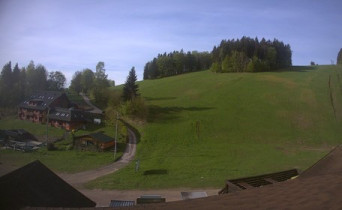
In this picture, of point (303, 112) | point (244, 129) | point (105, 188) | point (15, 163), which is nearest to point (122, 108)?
point (105, 188)

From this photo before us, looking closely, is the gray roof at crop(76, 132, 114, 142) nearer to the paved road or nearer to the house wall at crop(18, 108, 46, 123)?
the paved road

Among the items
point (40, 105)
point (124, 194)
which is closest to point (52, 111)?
→ point (40, 105)

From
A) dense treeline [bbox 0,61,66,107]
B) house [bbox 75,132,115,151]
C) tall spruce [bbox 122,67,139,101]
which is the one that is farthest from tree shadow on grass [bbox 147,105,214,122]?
dense treeline [bbox 0,61,66,107]

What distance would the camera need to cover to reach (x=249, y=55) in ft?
9.77

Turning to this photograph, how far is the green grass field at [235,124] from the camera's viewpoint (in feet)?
9.43

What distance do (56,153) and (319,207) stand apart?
7.97 feet

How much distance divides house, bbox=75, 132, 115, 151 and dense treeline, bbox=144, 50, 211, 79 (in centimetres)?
86

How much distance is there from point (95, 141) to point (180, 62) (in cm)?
123

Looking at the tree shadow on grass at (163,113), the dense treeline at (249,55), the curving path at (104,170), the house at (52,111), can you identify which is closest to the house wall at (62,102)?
the house at (52,111)

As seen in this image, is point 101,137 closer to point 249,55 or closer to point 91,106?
point 91,106

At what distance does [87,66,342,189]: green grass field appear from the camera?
287 cm

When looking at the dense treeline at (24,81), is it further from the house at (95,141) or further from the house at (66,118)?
the house at (95,141)

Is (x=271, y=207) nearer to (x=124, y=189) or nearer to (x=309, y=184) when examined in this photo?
(x=309, y=184)

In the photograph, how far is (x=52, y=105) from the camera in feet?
8.52
